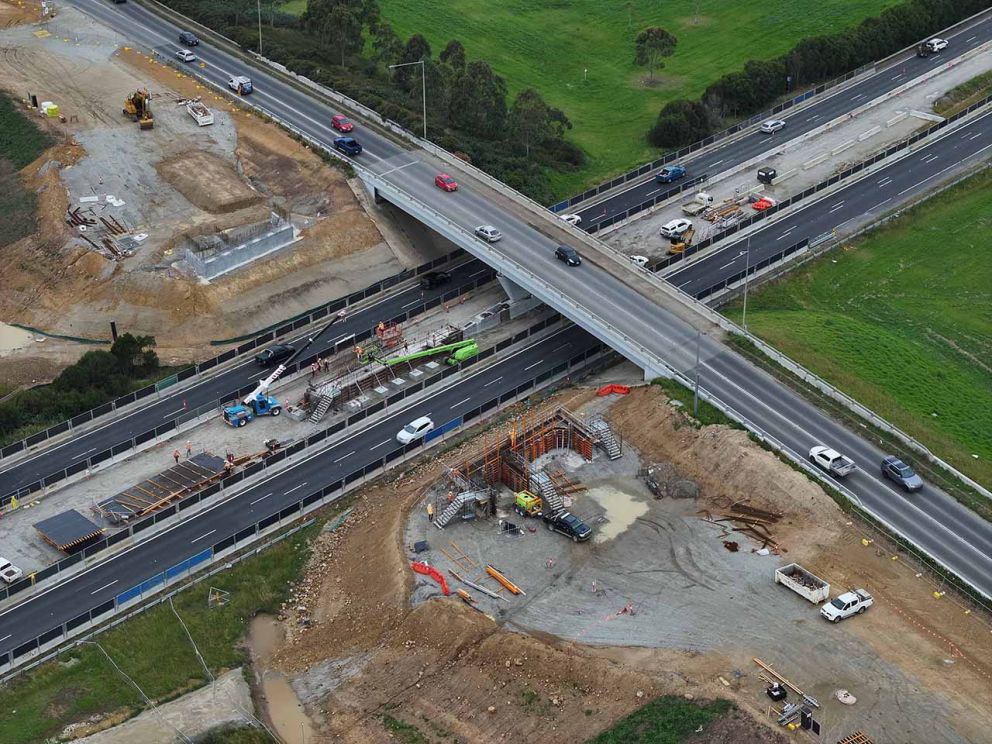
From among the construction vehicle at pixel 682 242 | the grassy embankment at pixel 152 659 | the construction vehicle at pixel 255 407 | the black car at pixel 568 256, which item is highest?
the black car at pixel 568 256

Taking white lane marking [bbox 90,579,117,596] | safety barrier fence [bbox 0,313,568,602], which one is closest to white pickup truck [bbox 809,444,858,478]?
safety barrier fence [bbox 0,313,568,602]

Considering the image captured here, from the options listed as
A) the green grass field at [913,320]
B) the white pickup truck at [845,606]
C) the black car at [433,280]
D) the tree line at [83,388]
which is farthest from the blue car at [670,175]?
the white pickup truck at [845,606]

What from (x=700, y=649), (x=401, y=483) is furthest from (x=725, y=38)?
(x=700, y=649)

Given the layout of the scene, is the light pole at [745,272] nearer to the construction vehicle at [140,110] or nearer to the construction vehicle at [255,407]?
the construction vehicle at [255,407]

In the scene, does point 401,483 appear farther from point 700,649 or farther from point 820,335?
point 820,335

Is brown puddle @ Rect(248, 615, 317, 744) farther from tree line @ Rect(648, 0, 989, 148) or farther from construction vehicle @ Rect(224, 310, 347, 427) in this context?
tree line @ Rect(648, 0, 989, 148)
